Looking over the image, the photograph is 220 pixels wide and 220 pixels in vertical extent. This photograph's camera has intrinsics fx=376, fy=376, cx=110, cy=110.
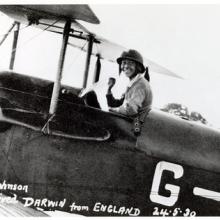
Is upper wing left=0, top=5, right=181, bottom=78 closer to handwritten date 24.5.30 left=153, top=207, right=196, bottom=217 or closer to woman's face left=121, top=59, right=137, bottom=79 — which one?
woman's face left=121, top=59, right=137, bottom=79

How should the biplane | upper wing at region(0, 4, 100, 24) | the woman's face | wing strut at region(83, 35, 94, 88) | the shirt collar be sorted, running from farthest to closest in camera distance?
wing strut at region(83, 35, 94, 88) < the woman's face < the shirt collar < the biplane < upper wing at region(0, 4, 100, 24)

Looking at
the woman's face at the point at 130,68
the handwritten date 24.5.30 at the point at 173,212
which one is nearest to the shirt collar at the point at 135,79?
the woman's face at the point at 130,68

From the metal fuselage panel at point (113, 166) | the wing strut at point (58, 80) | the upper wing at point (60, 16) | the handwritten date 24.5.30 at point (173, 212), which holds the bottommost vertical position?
the handwritten date 24.5.30 at point (173, 212)

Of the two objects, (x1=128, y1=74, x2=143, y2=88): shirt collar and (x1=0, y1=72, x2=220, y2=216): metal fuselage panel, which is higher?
(x1=128, y1=74, x2=143, y2=88): shirt collar

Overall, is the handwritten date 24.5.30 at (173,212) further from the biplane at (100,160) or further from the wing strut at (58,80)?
the wing strut at (58,80)

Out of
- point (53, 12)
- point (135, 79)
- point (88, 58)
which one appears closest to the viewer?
point (53, 12)

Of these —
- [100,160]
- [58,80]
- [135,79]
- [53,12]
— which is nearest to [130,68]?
[135,79]

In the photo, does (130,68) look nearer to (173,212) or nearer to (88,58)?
(88,58)

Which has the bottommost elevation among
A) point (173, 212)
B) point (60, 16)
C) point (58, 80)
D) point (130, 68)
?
point (173, 212)

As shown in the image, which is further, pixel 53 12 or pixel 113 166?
pixel 53 12

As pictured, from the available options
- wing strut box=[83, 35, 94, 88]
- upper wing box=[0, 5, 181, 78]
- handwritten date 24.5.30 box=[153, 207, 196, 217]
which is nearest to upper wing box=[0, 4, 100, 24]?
upper wing box=[0, 5, 181, 78]
